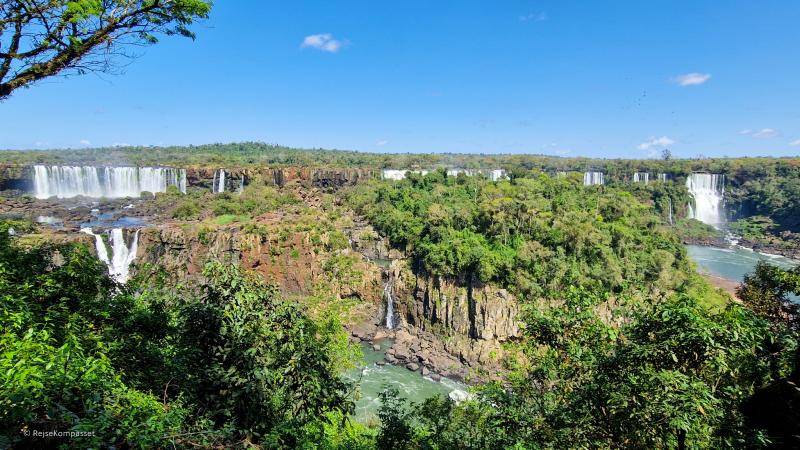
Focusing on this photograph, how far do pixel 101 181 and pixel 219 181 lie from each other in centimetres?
1294

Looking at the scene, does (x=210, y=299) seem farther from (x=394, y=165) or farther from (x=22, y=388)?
(x=394, y=165)

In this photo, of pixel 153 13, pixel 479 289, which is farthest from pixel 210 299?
pixel 479 289

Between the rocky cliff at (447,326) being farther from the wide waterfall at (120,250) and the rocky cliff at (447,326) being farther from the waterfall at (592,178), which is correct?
the waterfall at (592,178)

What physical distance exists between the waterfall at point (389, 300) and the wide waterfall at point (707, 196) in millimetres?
59581

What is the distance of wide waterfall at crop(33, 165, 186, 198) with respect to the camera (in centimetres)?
4634

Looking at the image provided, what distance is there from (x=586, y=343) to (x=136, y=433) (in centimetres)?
668

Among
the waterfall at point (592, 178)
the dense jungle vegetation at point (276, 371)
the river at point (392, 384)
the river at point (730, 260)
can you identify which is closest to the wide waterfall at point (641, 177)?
the waterfall at point (592, 178)

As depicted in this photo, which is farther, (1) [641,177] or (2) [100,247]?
(1) [641,177]

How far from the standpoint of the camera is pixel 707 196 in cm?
6900

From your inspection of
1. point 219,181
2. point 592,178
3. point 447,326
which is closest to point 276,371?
point 447,326

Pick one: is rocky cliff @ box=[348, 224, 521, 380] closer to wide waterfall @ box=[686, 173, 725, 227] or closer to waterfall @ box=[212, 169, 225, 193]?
waterfall @ box=[212, 169, 225, 193]

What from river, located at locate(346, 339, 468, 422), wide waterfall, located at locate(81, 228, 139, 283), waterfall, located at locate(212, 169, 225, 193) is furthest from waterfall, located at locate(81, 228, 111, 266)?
waterfall, located at locate(212, 169, 225, 193)

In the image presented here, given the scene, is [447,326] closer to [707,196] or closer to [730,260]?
[730,260]

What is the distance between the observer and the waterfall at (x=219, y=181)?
177 ft
